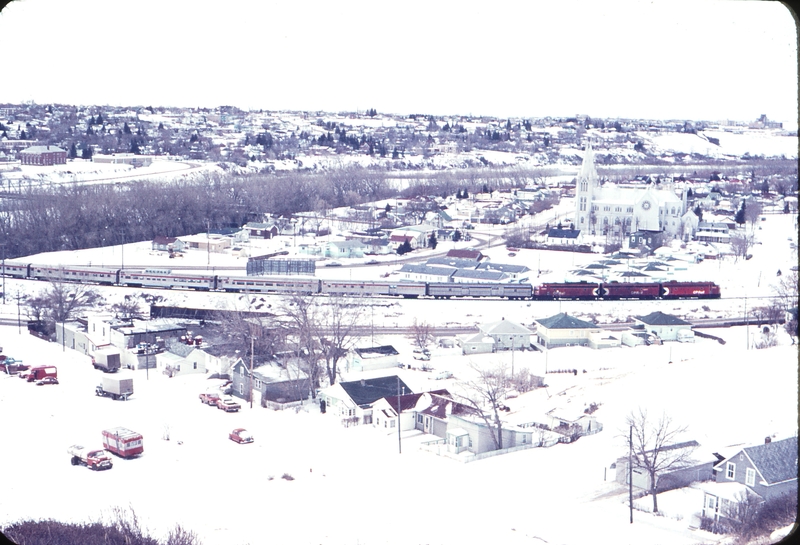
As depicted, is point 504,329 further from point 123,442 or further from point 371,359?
point 123,442

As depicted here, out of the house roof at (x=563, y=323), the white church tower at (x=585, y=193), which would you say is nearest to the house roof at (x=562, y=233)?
the white church tower at (x=585, y=193)

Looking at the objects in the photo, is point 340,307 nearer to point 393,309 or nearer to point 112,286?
point 393,309

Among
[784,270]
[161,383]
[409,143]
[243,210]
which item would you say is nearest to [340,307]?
[161,383]

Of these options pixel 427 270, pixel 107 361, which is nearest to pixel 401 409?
pixel 107 361

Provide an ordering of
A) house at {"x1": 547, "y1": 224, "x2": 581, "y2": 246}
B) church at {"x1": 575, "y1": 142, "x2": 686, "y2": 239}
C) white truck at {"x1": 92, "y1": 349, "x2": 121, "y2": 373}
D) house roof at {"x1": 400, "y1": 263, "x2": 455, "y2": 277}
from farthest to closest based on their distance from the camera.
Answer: church at {"x1": 575, "y1": 142, "x2": 686, "y2": 239} < house at {"x1": 547, "y1": 224, "x2": 581, "y2": 246} < house roof at {"x1": 400, "y1": 263, "x2": 455, "y2": 277} < white truck at {"x1": 92, "y1": 349, "x2": 121, "y2": 373}

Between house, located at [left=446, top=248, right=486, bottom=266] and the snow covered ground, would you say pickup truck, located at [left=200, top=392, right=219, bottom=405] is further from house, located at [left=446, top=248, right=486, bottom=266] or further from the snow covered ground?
house, located at [left=446, top=248, right=486, bottom=266]

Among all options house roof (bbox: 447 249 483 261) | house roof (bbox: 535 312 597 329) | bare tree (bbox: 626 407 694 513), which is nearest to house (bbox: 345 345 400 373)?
house roof (bbox: 535 312 597 329)
